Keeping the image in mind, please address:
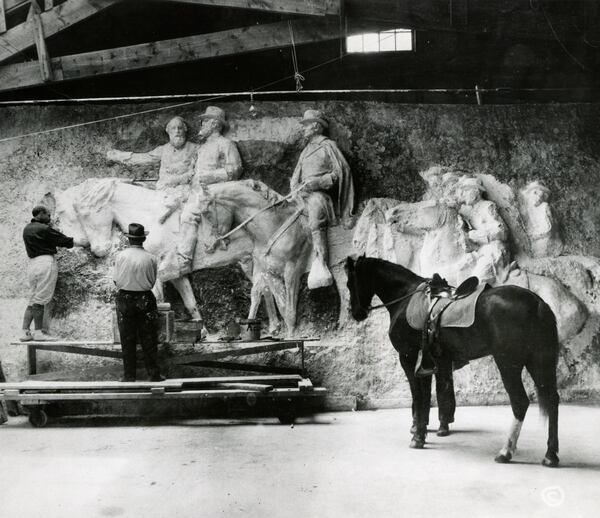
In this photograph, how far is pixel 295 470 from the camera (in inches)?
182

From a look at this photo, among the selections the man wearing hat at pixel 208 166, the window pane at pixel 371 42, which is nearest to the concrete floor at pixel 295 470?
the man wearing hat at pixel 208 166

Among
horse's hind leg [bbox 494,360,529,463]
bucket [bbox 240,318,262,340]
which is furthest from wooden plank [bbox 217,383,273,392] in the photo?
horse's hind leg [bbox 494,360,529,463]

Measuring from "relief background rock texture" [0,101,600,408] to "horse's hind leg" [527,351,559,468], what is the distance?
2.21 meters

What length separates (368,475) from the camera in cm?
445

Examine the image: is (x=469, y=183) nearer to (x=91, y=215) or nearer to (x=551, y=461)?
(x=551, y=461)

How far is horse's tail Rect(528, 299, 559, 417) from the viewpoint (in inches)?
181

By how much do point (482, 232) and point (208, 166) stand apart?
3064 millimetres

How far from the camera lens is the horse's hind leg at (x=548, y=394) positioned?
4.48 m

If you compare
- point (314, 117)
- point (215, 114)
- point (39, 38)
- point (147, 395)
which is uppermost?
point (39, 38)

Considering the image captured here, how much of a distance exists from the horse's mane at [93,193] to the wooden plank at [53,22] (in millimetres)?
1570

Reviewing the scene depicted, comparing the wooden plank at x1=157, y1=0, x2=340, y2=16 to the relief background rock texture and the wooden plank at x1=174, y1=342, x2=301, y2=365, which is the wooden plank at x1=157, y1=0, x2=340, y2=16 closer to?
the relief background rock texture

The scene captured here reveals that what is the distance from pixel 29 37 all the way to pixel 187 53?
1.69 metres

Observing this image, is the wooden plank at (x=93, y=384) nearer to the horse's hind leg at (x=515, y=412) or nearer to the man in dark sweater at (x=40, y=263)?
the man in dark sweater at (x=40, y=263)
